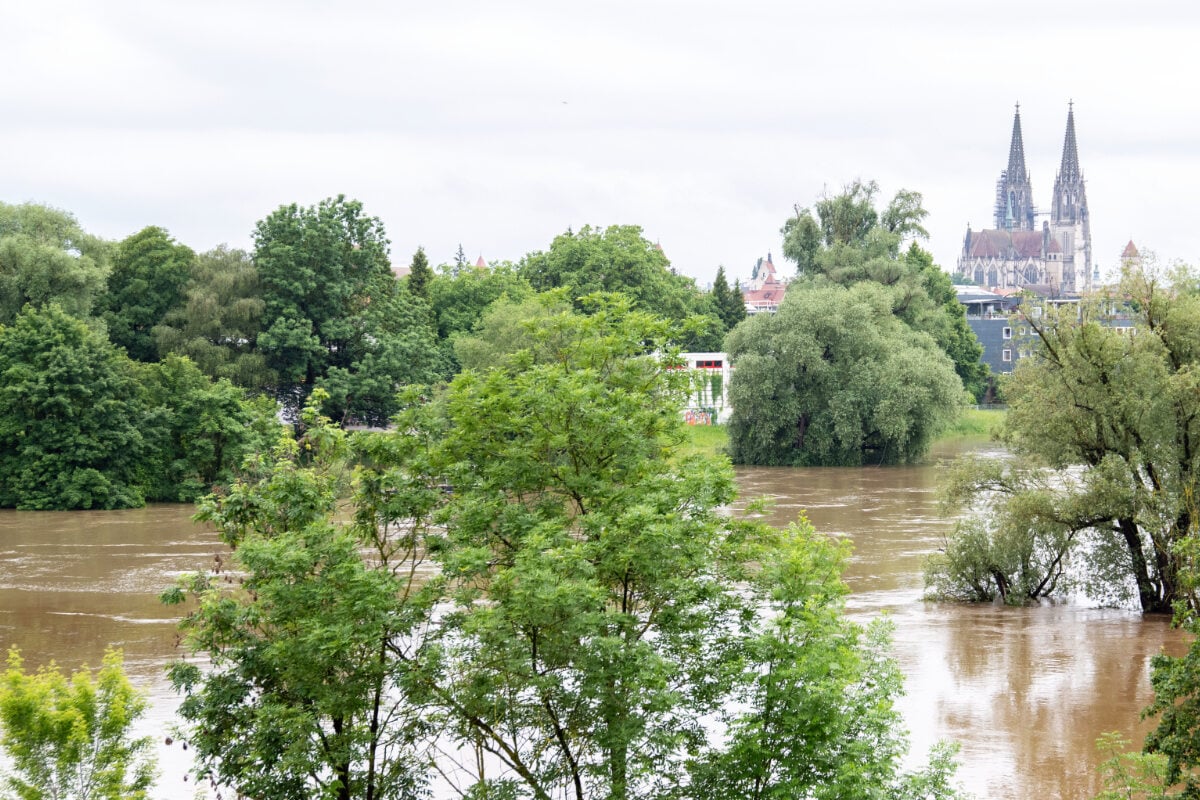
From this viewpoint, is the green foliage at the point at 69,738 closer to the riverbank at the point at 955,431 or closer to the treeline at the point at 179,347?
the treeline at the point at 179,347

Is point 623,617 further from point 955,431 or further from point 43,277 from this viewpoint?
point 955,431

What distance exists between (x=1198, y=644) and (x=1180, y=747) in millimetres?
1075

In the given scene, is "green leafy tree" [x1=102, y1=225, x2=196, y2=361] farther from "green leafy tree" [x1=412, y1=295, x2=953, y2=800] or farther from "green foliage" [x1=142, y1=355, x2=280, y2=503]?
"green leafy tree" [x1=412, y1=295, x2=953, y2=800]

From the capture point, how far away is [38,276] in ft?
207

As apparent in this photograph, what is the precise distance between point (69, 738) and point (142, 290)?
55422 millimetres

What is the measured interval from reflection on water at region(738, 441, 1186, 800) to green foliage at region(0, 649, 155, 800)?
40.1ft

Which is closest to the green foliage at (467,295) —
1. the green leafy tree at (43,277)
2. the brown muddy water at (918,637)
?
the green leafy tree at (43,277)

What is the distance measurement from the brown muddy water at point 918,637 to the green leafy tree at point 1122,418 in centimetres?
254

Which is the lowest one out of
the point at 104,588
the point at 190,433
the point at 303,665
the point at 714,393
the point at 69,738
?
the point at 104,588

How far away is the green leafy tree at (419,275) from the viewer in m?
94.5

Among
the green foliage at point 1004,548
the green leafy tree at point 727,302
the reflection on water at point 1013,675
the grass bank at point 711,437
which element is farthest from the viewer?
the green leafy tree at point 727,302

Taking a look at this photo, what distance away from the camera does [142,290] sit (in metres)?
67.3

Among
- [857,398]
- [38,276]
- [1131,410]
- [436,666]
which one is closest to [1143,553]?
[1131,410]

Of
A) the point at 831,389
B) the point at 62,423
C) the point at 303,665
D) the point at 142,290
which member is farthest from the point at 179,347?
the point at 303,665
